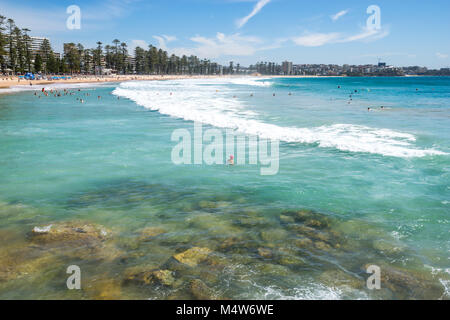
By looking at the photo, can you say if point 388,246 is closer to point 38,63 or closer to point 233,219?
point 233,219

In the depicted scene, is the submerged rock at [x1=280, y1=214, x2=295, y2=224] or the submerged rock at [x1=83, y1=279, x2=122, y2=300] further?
the submerged rock at [x1=280, y1=214, x2=295, y2=224]

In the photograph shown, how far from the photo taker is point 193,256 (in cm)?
670

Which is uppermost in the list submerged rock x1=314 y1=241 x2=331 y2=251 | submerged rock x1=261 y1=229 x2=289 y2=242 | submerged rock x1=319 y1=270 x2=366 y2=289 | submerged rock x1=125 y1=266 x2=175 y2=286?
submerged rock x1=261 y1=229 x2=289 y2=242

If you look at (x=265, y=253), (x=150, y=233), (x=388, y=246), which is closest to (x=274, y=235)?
(x=265, y=253)

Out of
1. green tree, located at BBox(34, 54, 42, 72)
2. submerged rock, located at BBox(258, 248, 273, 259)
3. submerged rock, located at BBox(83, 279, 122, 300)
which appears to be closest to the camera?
submerged rock, located at BBox(83, 279, 122, 300)

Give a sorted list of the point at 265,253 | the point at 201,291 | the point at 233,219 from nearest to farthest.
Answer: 1. the point at 201,291
2. the point at 265,253
3. the point at 233,219

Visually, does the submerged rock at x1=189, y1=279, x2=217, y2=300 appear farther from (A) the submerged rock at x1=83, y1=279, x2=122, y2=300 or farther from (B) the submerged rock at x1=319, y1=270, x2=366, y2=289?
(B) the submerged rock at x1=319, y1=270, x2=366, y2=289

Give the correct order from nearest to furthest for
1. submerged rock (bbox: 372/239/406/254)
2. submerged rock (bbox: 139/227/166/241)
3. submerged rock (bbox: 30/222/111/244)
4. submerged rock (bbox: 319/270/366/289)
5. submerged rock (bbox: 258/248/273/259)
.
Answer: submerged rock (bbox: 319/270/366/289) → submerged rock (bbox: 258/248/273/259) → submerged rock (bbox: 372/239/406/254) → submerged rock (bbox: 30/222/111/244) → submerged rock (bbox: 139/227/166/241)

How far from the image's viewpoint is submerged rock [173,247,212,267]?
6480mm

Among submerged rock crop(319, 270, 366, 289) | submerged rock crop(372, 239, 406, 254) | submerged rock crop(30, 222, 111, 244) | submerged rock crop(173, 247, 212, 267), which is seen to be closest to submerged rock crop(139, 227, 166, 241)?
submerged rock crop(30, 222, 111, 244)

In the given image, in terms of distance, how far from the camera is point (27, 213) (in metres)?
8.80

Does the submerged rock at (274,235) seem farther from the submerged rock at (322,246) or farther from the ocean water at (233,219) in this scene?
the submerged rock at (322,246)

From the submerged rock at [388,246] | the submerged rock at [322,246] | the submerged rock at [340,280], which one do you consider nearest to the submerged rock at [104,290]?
the submerged rock at [340,280]
